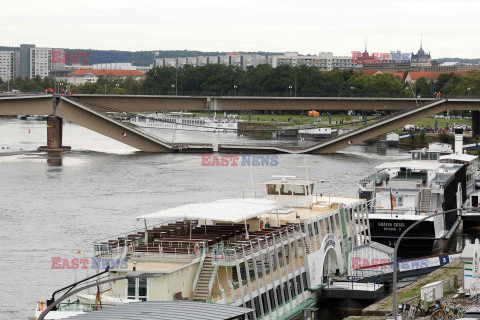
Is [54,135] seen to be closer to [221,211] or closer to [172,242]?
[221,211]

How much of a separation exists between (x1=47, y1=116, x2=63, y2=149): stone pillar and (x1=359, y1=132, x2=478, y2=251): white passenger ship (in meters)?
53.4

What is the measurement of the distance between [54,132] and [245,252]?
76705 millimetres

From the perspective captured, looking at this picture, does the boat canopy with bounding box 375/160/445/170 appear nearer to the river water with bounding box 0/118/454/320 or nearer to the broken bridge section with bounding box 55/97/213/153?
the river water with bounding box 0/118/454/320

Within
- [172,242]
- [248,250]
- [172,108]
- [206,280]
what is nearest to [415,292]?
[248,250]

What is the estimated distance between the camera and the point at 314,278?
3378 centimetres

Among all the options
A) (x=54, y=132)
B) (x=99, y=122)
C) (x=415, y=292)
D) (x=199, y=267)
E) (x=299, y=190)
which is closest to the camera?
(x=199, y=267)

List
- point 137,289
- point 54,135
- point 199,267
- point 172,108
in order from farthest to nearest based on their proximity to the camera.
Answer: point 172,108
point 54,135
point 199,267
point 137,289

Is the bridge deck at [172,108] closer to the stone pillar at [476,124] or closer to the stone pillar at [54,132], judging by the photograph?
the stone pillar at [54,132]

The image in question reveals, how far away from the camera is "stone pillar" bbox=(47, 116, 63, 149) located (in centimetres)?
10156

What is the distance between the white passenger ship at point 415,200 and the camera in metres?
47.3

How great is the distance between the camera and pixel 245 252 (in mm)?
28719

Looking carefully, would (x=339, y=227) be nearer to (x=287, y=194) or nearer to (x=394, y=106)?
(x=287, y=194)

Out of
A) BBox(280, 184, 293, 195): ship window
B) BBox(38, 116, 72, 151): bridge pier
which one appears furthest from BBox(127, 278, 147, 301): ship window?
BBox(38, 116, 72, 151): bridge pier

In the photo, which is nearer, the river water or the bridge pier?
the river water
